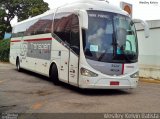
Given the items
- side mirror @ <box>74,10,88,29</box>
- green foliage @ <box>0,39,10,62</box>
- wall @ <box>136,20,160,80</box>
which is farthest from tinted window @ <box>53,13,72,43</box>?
green foliage @ <box>0,39,10,62</box>

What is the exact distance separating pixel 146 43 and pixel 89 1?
770cm

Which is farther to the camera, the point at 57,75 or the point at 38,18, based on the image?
the point at 38,18

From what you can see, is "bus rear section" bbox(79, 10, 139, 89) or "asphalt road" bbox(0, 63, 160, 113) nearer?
"asphalt road" bbox(0, 63, 160, 113)

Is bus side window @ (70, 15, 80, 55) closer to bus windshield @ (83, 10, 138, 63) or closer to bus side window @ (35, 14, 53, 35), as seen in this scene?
bus windshield @ (83, 10, 138, 63)

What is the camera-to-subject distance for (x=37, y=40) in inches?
734

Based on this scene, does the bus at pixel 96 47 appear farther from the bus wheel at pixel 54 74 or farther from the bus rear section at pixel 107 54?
the bus wheel at pixel 54 74

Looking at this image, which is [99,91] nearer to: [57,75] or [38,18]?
[57,75]

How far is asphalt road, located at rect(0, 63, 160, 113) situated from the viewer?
10000 mm

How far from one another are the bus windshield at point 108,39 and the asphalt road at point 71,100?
1.36 metres

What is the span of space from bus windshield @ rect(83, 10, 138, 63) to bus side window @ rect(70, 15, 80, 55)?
43cm

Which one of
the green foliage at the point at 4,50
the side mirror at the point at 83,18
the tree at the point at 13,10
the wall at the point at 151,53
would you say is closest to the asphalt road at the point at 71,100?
the side mirror at the point at 83,18

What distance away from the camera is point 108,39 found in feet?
42.2

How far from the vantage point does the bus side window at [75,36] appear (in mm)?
13030

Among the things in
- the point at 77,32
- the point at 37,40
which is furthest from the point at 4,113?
the point at 37,40
